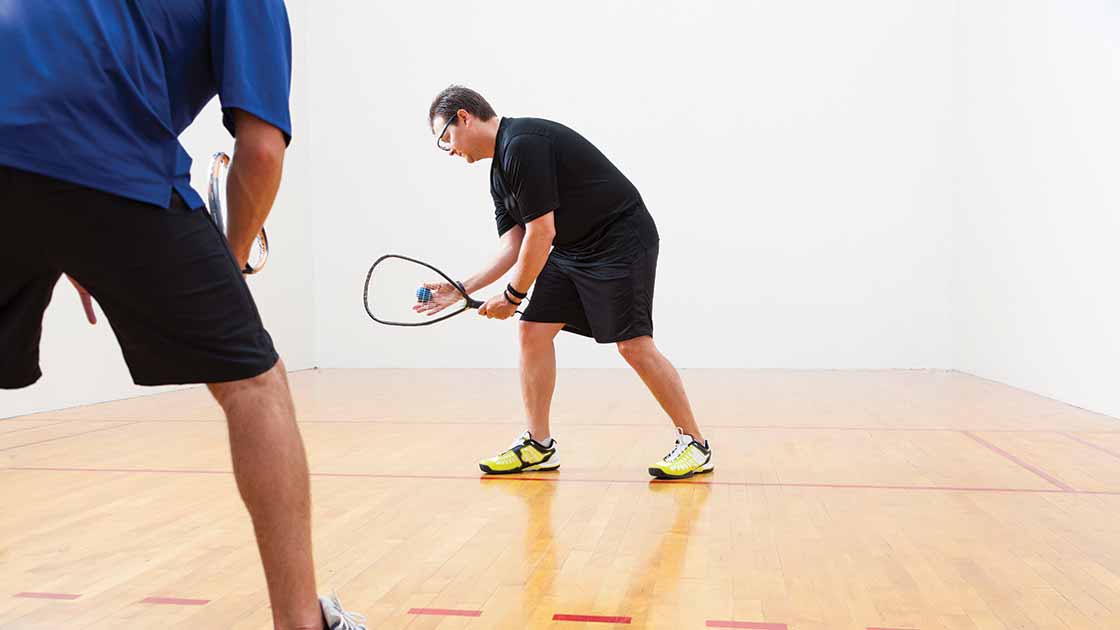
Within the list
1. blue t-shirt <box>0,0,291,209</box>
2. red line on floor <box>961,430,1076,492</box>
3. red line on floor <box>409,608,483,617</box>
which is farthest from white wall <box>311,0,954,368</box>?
blue t-shirt <box>0,0,291,209</box>

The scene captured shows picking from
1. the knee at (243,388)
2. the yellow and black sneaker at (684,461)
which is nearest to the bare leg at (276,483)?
the knee at (243,388)

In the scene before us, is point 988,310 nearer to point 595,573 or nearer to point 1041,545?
point 1041,545

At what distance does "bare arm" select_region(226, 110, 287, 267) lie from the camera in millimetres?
1152

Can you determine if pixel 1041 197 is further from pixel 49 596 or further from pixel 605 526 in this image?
pixel 49 596

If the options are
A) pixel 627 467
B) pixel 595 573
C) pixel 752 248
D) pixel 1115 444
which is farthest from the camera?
pixel 752 248

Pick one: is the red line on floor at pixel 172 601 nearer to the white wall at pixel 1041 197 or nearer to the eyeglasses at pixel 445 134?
the eyeglasses at pixel 445 134

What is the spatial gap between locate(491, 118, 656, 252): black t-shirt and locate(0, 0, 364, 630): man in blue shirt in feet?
5.03

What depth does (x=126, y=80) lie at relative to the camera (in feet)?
3.47

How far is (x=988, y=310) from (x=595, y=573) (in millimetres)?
4595

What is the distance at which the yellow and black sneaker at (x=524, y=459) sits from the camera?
2971 millimetres

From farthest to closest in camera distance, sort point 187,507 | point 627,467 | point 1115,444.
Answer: point 1115,444 → point 627,467 → point 187,507

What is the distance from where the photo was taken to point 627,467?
308 centimetres

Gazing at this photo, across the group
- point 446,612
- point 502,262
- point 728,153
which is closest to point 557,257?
point 502,262

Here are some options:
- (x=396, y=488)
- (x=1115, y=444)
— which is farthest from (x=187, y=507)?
(x=1115, y=444)
